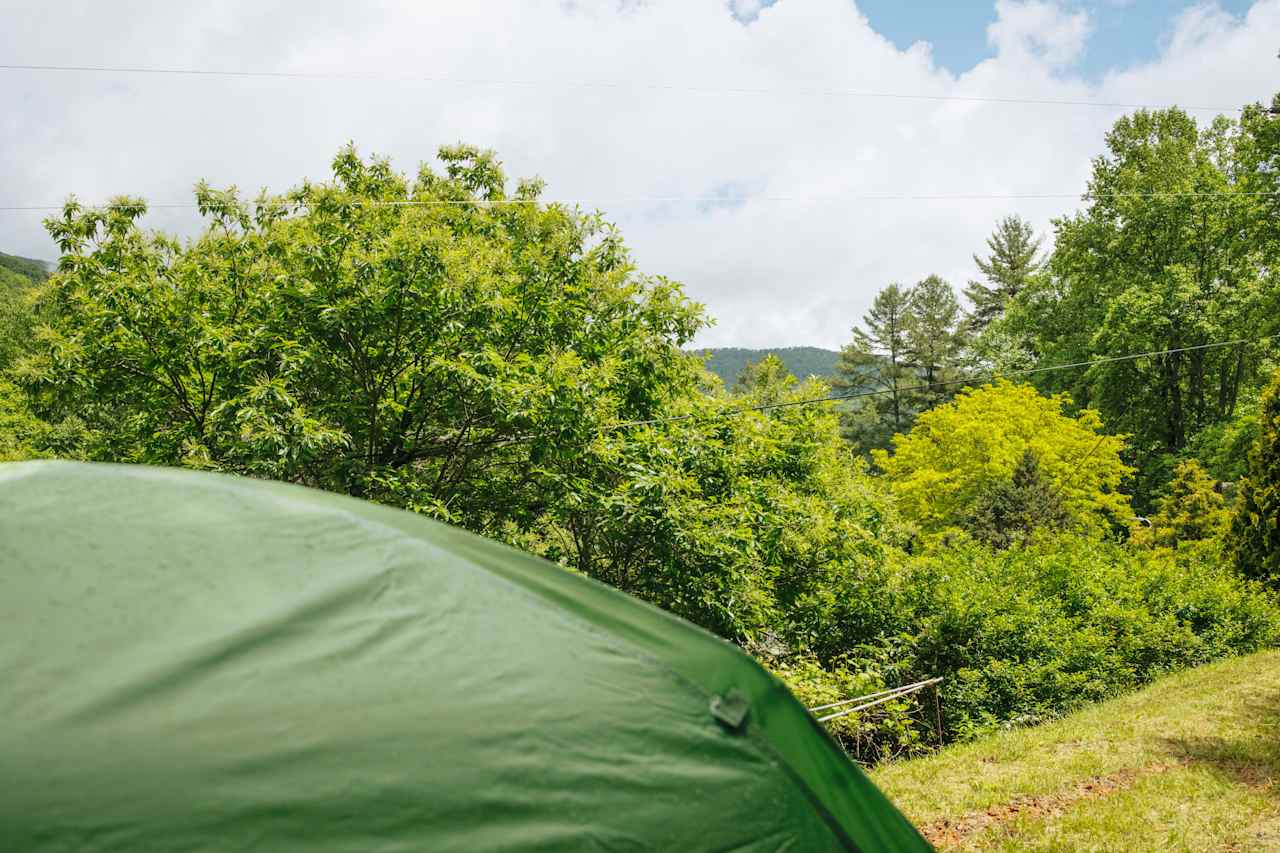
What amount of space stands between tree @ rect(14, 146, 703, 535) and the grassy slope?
16.6 ft

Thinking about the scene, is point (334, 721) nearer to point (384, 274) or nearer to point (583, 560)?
point (384, 274)

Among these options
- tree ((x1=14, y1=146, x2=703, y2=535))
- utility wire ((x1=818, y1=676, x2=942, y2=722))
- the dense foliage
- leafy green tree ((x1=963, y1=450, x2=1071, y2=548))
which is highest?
the dense foliage

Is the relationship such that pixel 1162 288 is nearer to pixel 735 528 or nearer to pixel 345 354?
pixel 735 528

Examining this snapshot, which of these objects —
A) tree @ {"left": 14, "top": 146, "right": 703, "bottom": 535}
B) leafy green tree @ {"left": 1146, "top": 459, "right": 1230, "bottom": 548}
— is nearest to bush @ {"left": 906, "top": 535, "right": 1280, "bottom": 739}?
tree @ {"left": 14, "top": 146, "right": 703, "bottom": 535}

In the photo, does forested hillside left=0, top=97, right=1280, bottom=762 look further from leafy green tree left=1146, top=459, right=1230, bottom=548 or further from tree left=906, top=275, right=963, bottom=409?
tree left=906, top=275, right=963, bottom=409

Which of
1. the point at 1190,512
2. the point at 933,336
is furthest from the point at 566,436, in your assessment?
the point at 933,336

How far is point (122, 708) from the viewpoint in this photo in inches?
61.5

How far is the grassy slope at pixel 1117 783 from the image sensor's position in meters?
4.91

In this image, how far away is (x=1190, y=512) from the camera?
2191 centimetres

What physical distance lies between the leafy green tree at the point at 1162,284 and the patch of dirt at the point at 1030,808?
73.7ft

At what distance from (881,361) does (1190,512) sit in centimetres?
2843

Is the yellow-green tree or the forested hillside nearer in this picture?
the forested hillside

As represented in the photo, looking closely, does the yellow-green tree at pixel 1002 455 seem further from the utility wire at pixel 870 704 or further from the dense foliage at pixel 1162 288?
the utility wire at pixel 870 704

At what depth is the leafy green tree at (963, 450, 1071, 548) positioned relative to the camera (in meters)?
21.7
